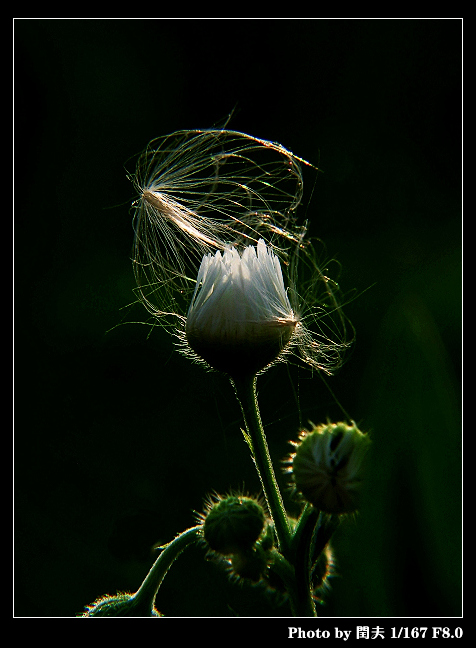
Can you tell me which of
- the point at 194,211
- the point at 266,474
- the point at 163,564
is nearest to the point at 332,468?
the point at 266,474

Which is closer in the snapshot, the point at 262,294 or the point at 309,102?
the point at 262,294

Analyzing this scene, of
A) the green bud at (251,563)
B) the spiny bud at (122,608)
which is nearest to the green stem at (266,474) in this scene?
the green bud at (251,563)

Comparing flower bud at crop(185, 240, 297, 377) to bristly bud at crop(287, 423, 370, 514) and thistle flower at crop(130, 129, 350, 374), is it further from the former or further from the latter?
bristly bud at crop(287, 423, 370, 514)

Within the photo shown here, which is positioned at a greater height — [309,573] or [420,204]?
[420,204]

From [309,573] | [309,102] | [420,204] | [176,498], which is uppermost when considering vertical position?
[309,102]

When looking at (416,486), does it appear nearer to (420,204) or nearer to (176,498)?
(176,498)

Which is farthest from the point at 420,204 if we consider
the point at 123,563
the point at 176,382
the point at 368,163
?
the point at 123,563

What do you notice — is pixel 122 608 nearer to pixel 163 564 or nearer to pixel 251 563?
pixel 163 564
